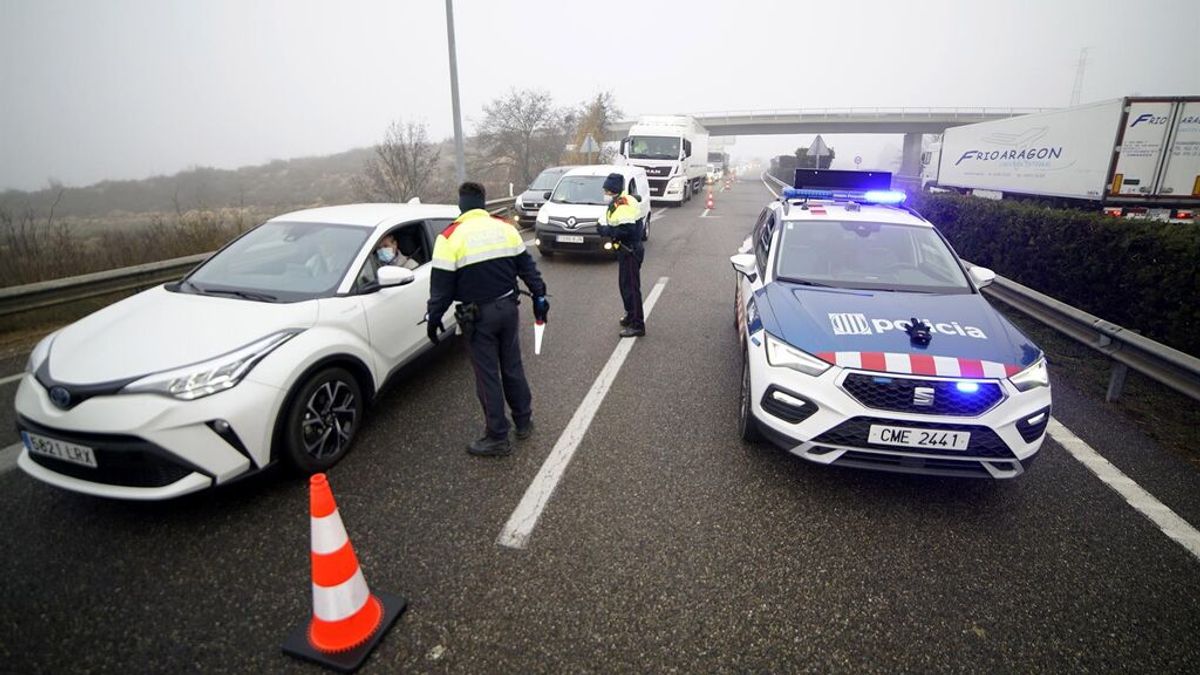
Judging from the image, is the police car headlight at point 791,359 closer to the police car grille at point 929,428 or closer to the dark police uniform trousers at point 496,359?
the police car grille at point 929,428

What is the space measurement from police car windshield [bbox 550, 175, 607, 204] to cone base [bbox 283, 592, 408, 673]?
9572 millimetres

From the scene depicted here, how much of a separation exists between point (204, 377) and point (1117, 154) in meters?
17.0

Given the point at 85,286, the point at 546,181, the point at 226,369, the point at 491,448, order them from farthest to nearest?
the point at 546,181
the point at 85,286
the point at 491,448
the point at 226,369

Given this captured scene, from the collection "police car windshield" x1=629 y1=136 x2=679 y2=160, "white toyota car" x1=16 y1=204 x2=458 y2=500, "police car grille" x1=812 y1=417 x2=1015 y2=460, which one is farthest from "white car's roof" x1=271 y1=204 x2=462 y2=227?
"police car windshield" x1=629 y1=136 x2=679 y2=160

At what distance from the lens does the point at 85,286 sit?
6.00 m

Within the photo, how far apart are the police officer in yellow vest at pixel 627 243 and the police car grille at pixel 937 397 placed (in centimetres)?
332

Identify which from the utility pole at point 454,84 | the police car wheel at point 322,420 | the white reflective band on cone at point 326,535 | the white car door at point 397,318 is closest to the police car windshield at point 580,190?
the utility pole at point 454,84

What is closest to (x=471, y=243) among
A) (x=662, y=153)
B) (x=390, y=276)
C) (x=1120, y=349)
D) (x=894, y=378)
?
(x=390, y=276)

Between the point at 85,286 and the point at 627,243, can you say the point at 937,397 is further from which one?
the point at 85,286

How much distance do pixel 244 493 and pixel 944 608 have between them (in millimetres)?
3702

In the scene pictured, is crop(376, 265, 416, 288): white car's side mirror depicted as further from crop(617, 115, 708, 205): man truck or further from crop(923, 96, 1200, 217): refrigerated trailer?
crop(617, 115, 708, 205): man truck

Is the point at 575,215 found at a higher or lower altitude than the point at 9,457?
higher

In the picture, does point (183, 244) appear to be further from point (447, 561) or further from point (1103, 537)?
point (1103, 537)

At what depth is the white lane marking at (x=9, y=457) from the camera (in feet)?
10.9
